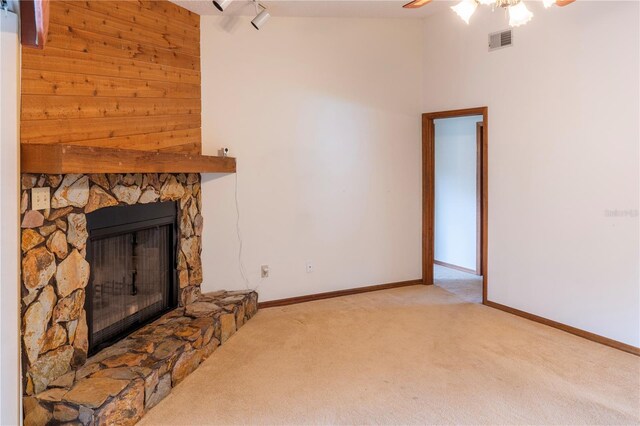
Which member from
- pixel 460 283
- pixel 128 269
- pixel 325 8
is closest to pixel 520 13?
pixel 325 8

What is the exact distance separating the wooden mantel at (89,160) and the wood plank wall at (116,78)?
21cm

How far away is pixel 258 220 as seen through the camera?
4.20 meters

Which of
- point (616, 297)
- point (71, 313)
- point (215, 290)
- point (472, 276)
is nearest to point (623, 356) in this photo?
point (616, 297)

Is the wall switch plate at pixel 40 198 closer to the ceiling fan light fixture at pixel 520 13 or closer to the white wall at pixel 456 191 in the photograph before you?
the ceiling fan light fixture at pixel 520 13

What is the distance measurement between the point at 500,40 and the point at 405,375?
3.14 metres

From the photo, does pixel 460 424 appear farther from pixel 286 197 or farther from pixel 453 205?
pixel 453 205

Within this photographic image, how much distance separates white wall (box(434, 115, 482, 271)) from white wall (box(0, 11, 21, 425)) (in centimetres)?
492

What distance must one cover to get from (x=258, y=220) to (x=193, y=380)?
69.2 inches

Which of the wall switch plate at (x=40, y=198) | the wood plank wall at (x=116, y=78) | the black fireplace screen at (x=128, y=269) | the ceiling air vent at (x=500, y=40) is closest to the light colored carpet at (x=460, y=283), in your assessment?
the ceiling air vent at (x=500, y=40)

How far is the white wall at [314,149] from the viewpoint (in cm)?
404

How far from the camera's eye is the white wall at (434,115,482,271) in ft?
18.9

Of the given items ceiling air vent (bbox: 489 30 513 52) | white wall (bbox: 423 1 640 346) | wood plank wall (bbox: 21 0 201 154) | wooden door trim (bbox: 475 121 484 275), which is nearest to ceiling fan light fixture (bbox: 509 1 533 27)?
white wall (bbox: 423 1 640 346)

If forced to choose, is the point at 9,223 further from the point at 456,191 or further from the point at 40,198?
the point at 456,191

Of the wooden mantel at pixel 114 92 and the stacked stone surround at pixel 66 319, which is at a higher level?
the wooden mantel at pixel 114 92
